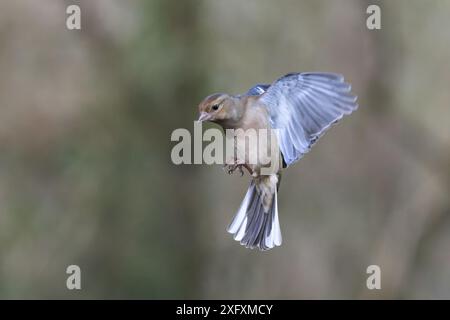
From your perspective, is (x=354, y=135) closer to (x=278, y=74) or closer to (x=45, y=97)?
(x=278, y=74)

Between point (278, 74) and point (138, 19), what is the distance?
1680 mm

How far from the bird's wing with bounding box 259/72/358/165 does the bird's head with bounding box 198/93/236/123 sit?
0.25 m

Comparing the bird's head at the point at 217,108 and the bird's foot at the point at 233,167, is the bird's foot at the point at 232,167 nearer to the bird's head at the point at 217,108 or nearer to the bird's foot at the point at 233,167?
the bird's foot at the point at 233,167

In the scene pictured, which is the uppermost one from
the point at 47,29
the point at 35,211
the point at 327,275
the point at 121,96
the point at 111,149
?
the point at 47,29

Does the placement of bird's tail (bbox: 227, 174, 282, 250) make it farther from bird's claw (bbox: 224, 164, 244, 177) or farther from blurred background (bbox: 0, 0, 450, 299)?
blurred background (bbox: 0, 0, 450, 299)

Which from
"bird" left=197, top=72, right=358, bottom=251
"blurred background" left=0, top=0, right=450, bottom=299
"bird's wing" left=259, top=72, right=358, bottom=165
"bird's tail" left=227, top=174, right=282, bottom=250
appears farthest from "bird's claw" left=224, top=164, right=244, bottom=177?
"blurred background" left=0, top=0, right=450, bottom=299

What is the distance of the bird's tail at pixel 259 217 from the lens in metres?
3.99

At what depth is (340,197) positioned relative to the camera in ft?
29.1

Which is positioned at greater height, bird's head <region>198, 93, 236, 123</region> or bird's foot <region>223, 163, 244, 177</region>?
bird's head <region>198, 93, 236, 123</region>

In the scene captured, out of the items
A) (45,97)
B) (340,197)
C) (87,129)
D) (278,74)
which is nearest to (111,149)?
(87,129)

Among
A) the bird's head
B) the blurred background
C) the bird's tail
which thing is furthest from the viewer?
the blurred background

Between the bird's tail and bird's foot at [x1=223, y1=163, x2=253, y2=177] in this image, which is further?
the bird's tail

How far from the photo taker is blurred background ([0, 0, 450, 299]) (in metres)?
8.28

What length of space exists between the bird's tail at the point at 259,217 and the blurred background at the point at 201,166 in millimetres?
4267
